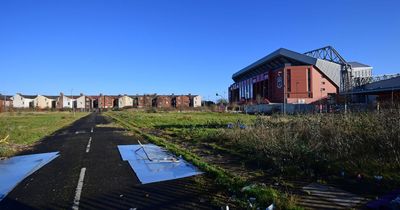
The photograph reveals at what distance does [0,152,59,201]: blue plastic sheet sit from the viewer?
954 centimetres

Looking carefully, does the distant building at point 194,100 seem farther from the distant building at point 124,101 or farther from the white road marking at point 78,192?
the white road marking at point 78,192

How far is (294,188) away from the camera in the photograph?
7.95 meters

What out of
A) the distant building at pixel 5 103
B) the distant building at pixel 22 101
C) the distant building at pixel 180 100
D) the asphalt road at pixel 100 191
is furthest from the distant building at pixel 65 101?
the asphalt road at pixel 100 191

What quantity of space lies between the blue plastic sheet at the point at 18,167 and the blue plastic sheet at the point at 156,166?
2.70 metres

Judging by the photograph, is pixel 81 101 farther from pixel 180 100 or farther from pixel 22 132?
pixel 22 132

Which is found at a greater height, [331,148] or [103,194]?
[331,148]

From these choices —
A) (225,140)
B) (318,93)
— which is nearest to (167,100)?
(318,93)

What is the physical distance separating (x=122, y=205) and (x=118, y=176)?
3.09 metres

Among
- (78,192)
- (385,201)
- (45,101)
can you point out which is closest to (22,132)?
(78,192)

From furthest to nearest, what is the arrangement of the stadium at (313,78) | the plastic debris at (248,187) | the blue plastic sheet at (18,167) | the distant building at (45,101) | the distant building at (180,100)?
the distant building at (180,100) < the distant building at (45,101) < the stadium at (313,78) < the blue plastic sheet at (18,167) < the plastic debris at (248,187)

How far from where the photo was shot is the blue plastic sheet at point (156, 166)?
394 inches

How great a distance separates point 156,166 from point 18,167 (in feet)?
14.3

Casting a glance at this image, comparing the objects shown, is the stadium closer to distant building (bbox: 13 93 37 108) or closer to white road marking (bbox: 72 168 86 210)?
white road marking (bbox: 72 168 86 210)

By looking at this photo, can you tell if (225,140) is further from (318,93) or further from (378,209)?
(318,93)
